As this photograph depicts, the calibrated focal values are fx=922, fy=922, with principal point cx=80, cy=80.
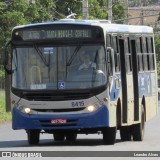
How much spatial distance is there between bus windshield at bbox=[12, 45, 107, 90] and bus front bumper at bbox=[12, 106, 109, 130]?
0.66 meters

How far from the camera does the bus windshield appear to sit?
2181 centimetres

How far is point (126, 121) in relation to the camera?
23.9 m

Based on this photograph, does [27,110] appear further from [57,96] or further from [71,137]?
[71,137]

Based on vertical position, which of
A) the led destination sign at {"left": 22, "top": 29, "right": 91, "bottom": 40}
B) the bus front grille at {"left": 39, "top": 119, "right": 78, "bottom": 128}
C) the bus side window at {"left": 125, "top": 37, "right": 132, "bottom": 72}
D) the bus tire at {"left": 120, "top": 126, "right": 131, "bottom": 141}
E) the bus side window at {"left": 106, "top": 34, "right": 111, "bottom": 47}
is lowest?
the bus tire at {"left": 120, "top": 126, "right": 131, "bottom": 141}

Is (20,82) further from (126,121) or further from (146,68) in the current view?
(146,68)

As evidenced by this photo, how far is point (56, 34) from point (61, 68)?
88 centimetres

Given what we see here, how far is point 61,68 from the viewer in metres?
22.0

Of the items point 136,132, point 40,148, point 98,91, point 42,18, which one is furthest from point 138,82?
point 42,18

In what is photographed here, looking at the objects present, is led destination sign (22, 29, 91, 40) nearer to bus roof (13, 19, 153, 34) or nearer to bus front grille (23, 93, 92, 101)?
bus roof (13, 19, 153, 34)

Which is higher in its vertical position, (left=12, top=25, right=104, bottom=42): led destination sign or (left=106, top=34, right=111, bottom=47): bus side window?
(left=12, top=25, right=104, bottom=42): led destination sign

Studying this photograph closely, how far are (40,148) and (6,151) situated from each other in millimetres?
1253

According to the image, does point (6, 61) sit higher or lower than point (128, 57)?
higher

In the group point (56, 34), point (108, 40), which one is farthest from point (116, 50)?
point (56, 34)

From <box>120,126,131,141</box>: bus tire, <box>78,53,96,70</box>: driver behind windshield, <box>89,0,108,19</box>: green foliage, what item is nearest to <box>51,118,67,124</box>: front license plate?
<box>78,53,96,70</box>: driver behind windshield
